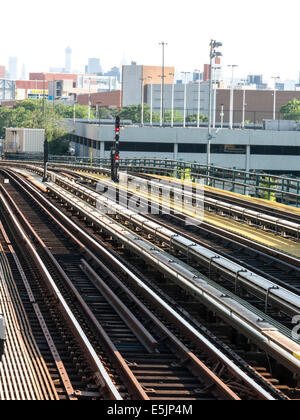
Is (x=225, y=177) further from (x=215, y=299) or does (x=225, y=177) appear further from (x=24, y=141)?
(x=215, y=299)

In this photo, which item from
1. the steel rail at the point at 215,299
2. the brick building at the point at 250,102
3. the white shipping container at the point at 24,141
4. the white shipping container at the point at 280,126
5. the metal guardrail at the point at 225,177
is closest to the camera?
the steel rail at the point at 215,299

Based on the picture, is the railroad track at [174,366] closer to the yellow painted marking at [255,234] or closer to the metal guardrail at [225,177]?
the yellow painted marking at [255,234]

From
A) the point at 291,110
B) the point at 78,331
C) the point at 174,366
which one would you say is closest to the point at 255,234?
the point at 78,331

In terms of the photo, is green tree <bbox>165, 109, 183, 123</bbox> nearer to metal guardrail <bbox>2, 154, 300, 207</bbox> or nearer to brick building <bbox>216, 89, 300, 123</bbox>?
brick building <bbox>216, 89, 300, 123</bbox>

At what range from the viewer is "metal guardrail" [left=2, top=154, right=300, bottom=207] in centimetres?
3549

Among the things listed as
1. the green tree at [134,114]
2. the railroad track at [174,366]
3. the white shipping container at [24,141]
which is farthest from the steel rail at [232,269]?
the green tree at [134,114]

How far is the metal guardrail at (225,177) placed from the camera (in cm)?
3549

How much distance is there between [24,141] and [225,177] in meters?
35.6

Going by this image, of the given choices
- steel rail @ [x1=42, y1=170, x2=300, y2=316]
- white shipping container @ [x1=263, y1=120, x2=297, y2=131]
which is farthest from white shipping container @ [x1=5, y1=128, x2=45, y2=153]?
steel rail @ [x1=42, y1=170, x2=300, y2=316]

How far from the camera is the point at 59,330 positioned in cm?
1447

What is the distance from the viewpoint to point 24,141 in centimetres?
9044

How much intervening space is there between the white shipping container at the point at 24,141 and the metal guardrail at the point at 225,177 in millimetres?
1924
